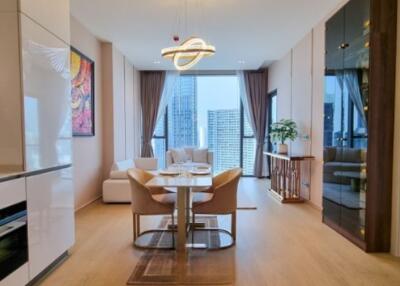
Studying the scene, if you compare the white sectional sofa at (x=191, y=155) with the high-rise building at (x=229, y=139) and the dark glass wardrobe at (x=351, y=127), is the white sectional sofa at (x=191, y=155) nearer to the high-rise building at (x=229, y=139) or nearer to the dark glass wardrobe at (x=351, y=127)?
the high-rise building at (x=229, y=139)

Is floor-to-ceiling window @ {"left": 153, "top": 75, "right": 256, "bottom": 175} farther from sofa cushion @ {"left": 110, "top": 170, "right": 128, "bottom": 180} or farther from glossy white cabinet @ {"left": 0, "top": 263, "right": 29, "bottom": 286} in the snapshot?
glossy white cabinet @ {"left": 0, "top": 263, "right": 29, "bottom": 286}

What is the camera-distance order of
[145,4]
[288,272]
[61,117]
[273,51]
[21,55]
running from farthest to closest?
[273,51] → [145,4] → [61,117] → [288,272] → [21,55]

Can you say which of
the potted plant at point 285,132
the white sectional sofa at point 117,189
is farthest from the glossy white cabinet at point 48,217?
the potted plant at point 285,132

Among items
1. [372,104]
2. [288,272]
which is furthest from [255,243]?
[372,104]

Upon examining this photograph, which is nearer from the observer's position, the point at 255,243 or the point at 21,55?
the point at 21,55

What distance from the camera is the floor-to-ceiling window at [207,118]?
9.05 metres

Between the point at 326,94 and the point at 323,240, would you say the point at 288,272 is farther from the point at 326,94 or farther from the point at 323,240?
the point at 326,94

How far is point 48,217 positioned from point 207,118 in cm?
672

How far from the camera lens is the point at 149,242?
3602 mm

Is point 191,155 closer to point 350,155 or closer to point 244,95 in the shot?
point 244,95

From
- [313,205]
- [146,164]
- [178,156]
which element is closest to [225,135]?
[178,156]

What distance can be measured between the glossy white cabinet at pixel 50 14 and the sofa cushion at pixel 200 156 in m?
5.36

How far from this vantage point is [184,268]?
9.59ft

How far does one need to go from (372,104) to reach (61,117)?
3182 mm
